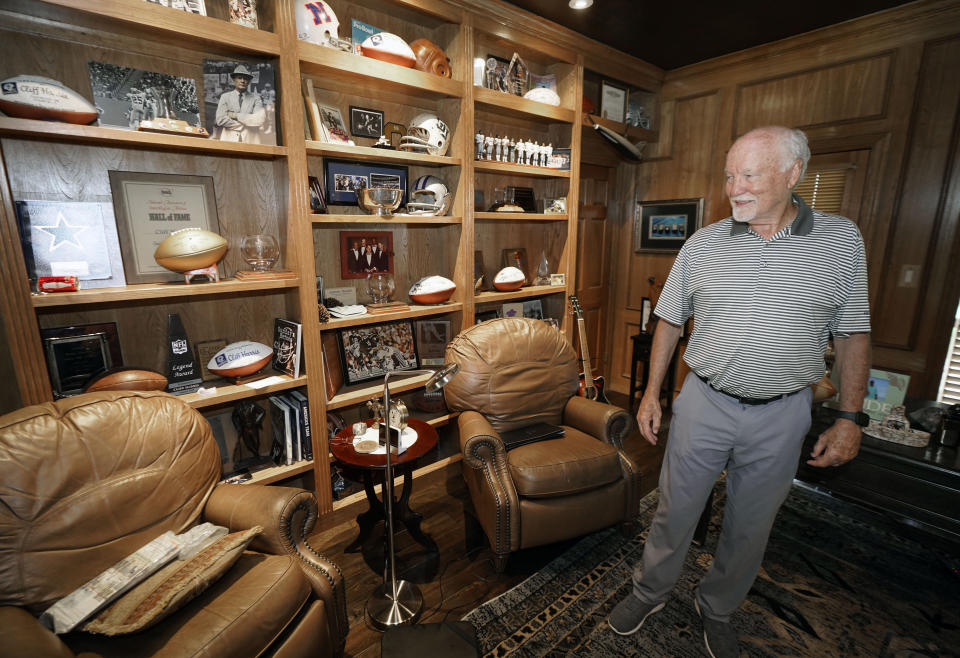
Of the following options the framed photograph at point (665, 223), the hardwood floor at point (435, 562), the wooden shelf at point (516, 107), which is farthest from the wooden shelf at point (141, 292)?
the framed photograph at point (665, 223)

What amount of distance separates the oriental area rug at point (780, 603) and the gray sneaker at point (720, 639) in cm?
5

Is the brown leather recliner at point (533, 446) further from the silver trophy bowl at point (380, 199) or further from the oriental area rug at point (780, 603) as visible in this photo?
the silver trophy bowl at point (380, 199)

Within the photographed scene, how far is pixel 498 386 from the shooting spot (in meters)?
2.30

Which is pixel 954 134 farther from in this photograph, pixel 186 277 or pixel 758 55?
pixel 186 277

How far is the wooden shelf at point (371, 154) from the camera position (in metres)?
2.06

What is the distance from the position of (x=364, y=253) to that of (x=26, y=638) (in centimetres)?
197

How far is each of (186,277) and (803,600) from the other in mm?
2909

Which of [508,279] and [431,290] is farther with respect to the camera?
[508,279]

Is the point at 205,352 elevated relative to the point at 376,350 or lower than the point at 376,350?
elevated

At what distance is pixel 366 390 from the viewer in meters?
2.43

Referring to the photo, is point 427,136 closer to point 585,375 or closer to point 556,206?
point 556,206

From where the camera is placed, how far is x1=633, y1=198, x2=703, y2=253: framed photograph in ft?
12.1

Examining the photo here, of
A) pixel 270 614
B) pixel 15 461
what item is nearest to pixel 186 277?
pixel 15 461

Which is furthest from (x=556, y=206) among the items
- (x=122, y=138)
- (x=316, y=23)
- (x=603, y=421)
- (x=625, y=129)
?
(x=122, y=138)
